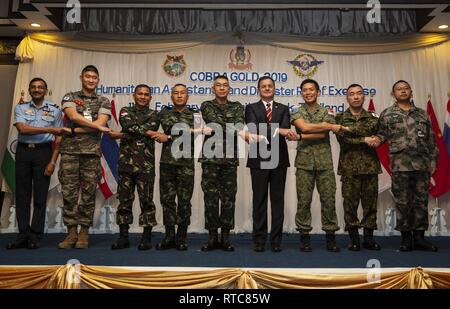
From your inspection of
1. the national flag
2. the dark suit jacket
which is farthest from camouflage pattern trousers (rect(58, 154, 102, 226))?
the national flag

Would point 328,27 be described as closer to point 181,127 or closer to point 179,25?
point 179,25

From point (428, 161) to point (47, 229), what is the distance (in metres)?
4.61

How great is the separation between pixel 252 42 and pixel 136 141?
2.46 metres

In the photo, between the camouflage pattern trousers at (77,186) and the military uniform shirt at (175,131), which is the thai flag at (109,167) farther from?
the military uniform shirt at (175,131)

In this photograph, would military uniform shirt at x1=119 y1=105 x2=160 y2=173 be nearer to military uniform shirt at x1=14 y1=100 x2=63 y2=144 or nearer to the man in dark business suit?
military uniform shirt at x1=14 y1=100 x2=63 y2=144

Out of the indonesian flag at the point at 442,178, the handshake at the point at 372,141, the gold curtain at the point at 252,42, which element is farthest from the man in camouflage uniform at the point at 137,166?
the indonesian flag at the point at 442,178

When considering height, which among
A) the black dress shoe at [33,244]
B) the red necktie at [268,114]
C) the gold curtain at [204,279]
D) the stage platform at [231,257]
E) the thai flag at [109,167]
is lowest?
the gold curtain at [204,279]

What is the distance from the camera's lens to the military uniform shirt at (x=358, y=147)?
3.46 meters

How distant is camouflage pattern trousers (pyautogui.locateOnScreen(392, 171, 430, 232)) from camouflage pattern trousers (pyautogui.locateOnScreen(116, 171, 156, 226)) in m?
2.39

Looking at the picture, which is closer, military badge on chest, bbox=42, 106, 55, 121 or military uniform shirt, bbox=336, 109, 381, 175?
military uniform shirt, bbox=336, 109, 381, 175

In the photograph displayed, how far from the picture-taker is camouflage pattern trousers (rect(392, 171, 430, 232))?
3477 millimetres

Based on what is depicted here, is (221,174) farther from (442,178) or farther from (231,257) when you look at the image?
(442,178)

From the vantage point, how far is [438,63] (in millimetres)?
4988

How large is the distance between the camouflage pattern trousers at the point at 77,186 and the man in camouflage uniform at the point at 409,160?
9.31 feet
